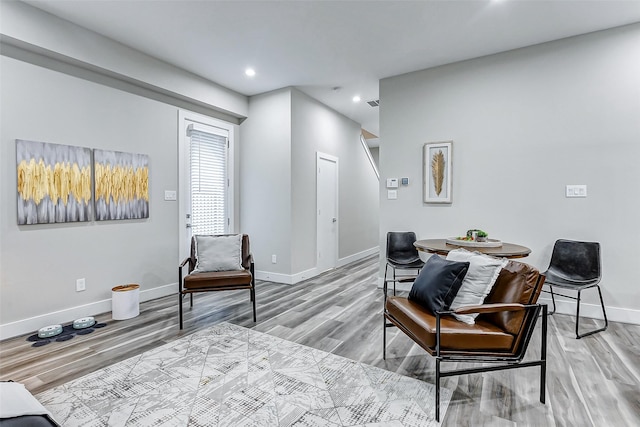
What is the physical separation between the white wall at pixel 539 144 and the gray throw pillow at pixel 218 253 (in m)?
2.25

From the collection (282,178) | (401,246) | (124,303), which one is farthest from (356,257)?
(124,303)

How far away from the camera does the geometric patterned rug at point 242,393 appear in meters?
1.74

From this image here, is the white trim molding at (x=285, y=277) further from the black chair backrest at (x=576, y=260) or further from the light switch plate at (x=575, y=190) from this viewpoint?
the light switch plate at (x=575, y=190)

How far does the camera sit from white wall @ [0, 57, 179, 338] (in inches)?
109

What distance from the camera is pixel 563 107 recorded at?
335cm

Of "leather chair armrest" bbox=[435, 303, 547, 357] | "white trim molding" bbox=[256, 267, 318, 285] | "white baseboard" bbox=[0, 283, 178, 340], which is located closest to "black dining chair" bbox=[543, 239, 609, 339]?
"leather chair armrest" bbox=[435, 303, 547, 357]

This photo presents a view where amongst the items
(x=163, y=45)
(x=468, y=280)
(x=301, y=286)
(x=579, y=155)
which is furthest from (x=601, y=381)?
(x=163, y=45)

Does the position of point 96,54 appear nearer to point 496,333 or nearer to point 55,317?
point 55,317

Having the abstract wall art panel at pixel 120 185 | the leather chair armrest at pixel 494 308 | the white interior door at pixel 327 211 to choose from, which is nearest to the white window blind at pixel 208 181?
the abstract wall art panel at pixel 120 185

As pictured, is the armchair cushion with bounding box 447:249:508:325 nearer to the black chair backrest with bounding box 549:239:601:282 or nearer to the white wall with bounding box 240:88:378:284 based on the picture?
the black chair backrest with bounding box 549:239:601:282

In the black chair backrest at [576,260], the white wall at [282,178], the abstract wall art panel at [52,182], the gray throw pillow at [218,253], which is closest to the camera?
the abstract wall art panel at [52,182]

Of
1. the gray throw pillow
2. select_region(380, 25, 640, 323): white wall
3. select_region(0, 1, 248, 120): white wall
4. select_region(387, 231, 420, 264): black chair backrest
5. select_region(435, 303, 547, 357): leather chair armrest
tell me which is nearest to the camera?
select_region(435, 303, 547, 357): leather chair armrest

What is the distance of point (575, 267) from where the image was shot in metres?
3.12

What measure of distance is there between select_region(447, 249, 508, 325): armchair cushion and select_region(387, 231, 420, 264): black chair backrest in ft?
6.66
